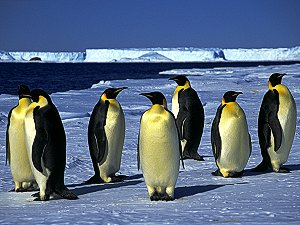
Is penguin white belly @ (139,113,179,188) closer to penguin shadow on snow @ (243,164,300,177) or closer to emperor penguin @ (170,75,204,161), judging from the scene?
penguin shadow on snow @ (243,164,300,177)

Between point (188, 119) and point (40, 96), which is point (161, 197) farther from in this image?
point (188, 119)

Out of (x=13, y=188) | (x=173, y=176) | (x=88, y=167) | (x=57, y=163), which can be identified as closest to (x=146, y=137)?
(x=173, y=176)

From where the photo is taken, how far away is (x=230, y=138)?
20.2 ft

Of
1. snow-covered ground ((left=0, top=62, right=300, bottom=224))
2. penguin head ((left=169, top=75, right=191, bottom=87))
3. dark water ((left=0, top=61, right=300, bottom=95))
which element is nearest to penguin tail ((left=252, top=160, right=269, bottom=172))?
snow-covered ground ((left=0, top=62, right=300, bottom=224))

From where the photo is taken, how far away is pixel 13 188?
19.7 ft

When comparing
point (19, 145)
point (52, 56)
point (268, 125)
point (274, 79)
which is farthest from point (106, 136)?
point (52, 56)

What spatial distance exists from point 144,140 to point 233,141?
135 cm

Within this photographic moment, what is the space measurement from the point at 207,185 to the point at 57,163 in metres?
1.41

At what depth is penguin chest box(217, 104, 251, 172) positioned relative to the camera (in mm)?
6152

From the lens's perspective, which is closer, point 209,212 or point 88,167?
point 209,212

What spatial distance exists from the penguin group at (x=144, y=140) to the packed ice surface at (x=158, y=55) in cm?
12799

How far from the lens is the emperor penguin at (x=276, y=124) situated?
20.9 feet

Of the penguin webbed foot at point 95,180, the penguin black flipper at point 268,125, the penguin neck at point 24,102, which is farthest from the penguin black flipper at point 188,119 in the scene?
the penguin neck at point 24,102

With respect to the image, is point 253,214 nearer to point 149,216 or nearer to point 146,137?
point 149,216
